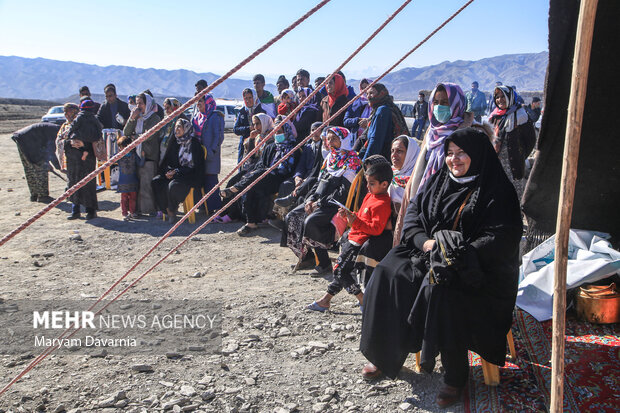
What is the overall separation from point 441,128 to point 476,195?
44.9 inches

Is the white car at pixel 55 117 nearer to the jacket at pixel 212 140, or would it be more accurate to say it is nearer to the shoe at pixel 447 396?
the jacket at pixel 212 140

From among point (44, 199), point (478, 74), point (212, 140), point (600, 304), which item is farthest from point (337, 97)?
point (478, 74)

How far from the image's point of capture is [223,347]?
3.54m

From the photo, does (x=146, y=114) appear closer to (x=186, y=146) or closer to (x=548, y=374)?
(x=186, y=146)

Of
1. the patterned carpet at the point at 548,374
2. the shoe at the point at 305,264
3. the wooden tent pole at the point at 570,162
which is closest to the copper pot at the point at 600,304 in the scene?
the patterned carpet at the point at 548,374

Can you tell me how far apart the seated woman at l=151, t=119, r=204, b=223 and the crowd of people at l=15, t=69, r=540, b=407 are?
0.06ft

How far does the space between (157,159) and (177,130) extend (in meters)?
0.71

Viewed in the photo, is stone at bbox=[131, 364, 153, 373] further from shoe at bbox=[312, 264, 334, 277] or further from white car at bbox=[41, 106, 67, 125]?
white car at bbox=[41, 106, 67, 125]

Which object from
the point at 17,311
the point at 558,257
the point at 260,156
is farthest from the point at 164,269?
the point at 558,257

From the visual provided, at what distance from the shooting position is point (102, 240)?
6.60 metres

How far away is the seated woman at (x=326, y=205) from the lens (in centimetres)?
475

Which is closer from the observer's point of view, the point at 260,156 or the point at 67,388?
the point at 67,388

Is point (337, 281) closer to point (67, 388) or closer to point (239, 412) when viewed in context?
point (239, 412)

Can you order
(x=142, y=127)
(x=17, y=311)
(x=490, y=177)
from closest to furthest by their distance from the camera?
(x=490, y=177)
(x=17, y=311)
(x=142, y=127)
